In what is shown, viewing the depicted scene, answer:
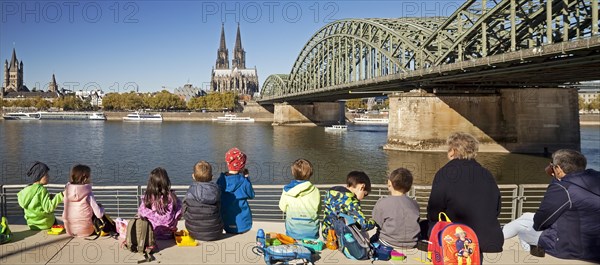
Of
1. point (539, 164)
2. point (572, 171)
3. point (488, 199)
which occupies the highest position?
point (572, 171)

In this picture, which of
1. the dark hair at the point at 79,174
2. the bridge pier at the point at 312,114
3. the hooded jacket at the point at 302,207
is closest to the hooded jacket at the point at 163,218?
the dark hair at the point at 79,174

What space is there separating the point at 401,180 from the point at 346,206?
87 cm

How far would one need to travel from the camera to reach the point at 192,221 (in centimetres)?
713

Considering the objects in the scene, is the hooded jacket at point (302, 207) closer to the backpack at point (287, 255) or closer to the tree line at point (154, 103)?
the backpack at point (287, 255)

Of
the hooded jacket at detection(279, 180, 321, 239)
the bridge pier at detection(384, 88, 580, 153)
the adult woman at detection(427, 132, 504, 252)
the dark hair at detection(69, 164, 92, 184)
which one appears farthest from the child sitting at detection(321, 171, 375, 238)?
the bridge pier at detection(384, 88, 580, 153)

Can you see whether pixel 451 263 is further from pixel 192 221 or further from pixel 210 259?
pixel 192 221

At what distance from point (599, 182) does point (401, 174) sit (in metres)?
2.42

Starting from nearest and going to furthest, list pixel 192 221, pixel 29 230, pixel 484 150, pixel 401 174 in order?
1. pixel 401 174
2. pixel 192 221
3. pixel 29 230
4. pixel 484 150

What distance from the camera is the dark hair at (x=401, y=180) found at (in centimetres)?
630

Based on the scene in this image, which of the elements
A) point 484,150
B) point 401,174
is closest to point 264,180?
point 401,174

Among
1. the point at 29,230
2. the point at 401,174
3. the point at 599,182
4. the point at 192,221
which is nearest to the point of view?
the point at 599,182

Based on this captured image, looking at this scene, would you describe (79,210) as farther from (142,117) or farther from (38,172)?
(142,117)

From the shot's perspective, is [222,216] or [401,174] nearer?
[401,174]

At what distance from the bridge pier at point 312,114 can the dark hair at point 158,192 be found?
94.3m
